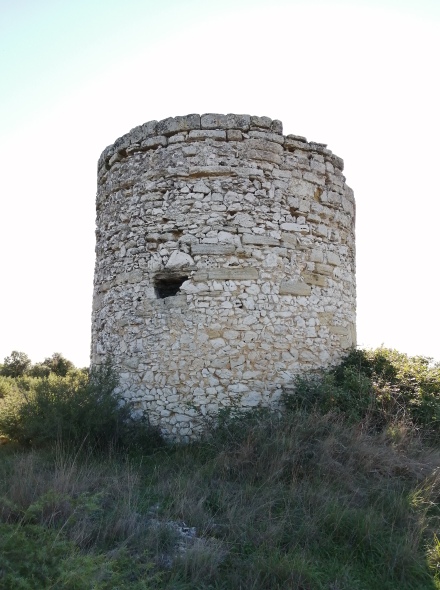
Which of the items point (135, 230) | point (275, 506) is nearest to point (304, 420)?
point (275, 506)

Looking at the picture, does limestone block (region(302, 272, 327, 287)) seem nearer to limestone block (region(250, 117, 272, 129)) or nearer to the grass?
the grass

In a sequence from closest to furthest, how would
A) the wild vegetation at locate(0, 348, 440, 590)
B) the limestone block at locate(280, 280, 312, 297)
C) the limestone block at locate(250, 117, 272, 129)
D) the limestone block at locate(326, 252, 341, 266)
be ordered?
the wild vegetation at locate(0, 348, 440, 590) → the limestone block at locate(280, 280, 312, 297) → the limestone block at locate(250, 117, 272, 129) → the limestone block at locate(326, 252, 341, 266)

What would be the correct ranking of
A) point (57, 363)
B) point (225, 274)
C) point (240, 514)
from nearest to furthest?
point (240, 514) → point (225, 274) → point (57, 363)

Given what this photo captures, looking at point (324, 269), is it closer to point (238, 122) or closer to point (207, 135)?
point (238, 122)

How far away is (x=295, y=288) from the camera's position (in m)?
7.32

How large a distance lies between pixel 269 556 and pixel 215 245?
13.1 feet

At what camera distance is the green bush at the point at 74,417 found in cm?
663

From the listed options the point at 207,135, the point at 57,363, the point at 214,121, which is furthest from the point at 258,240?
the point at 57,363

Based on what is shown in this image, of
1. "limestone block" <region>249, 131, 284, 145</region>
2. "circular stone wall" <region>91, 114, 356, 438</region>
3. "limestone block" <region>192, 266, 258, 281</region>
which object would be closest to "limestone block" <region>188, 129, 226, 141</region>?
"circular stone wall" <region>91, 114, 356, 438</region>

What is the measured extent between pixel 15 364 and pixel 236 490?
1276 centimetres

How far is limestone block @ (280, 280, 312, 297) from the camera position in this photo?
23.7 feet

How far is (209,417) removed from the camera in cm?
682

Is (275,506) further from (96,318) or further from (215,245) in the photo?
(96,318)

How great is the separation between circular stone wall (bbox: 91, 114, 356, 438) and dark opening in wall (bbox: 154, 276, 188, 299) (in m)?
0.01
